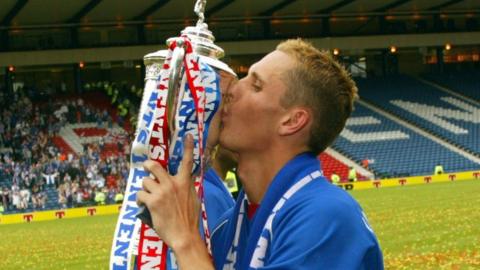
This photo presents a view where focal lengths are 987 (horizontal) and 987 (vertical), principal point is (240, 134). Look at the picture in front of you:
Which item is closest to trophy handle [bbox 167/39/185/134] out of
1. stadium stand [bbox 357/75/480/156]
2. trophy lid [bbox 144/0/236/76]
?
trophy lid [bbox 144/0/236/76]

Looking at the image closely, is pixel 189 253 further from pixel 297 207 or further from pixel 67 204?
pixel 67 204

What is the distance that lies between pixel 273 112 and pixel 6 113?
44509 mm

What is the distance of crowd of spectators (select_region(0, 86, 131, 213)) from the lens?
38.3 m

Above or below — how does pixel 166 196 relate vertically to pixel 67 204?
above

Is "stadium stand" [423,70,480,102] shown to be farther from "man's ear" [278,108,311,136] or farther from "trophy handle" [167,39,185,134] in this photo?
"trophy handle" [167,39,185,134]

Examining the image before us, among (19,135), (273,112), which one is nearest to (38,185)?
(19,135)

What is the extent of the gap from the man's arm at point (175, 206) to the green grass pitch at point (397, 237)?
10109 mm

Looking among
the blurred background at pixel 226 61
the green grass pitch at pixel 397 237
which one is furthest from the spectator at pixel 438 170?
the green grass pitch at pixel 397 237

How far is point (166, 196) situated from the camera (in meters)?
2.19

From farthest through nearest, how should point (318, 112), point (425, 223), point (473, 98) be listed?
point (473, 98), point (425, 223), point (318, 112)

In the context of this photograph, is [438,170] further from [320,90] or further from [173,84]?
[173,84]

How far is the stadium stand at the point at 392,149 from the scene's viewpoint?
4491 cm

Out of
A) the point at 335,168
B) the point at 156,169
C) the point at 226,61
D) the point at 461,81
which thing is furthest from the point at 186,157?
the point at 461,81

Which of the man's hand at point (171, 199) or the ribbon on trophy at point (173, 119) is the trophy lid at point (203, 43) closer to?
the ribbon on trophy at point (173, 119)
